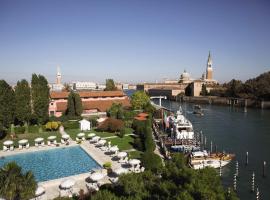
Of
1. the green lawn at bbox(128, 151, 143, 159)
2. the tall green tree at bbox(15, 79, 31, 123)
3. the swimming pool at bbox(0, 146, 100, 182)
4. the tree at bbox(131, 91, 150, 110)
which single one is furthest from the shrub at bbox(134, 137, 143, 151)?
the tree at bbox(131, 91, 150, 110)

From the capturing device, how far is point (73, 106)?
161 feet

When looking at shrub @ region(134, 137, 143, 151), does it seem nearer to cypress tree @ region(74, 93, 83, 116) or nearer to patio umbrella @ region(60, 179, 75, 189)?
patio umbrella @ region(60, 179, 75, 189)

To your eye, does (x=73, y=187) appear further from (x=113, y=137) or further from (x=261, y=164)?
(x=261, y=164)

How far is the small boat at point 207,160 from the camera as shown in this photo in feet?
91.0

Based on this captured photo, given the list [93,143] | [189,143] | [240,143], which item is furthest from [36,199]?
[240,143]

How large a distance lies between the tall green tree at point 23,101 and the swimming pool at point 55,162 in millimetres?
11924

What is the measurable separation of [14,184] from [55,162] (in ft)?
40.8

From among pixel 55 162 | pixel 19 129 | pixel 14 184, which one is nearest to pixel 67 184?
pixel 14 184

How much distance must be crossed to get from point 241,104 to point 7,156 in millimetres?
80466

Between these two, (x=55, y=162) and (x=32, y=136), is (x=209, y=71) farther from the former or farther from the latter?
(x=55, y=162)

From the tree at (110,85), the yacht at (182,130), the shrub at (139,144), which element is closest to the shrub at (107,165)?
the shrub at (139,144)

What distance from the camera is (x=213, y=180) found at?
11523 millimetres

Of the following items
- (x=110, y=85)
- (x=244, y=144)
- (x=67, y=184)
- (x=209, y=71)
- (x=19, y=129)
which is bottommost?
(x=244, y=144)

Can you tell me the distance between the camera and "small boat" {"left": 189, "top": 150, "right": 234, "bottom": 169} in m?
27.8
